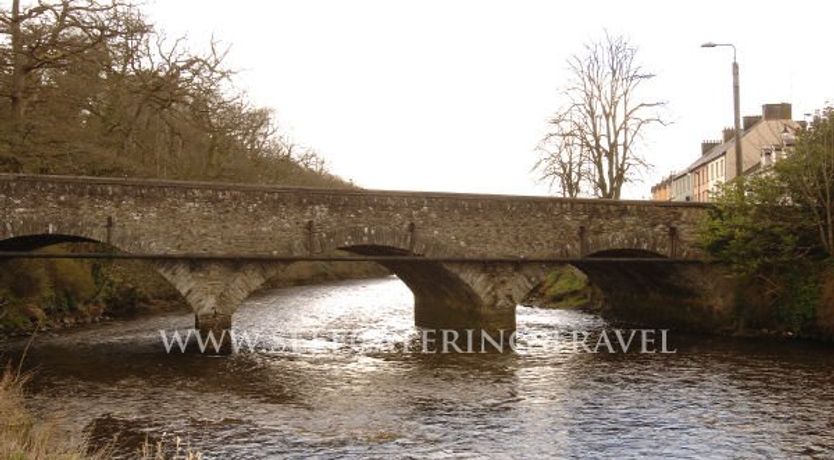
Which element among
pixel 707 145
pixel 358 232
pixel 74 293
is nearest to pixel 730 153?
pixel 707 145

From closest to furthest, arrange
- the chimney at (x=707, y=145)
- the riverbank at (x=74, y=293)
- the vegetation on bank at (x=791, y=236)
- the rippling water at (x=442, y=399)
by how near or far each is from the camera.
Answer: the rippling water at (x=442, y=399), the vegetation on bank at (x=791, y=236), the riverbank at (x=74, y=293), the chimney at (x=707, y=145)

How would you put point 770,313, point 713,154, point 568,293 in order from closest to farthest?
1. point 770,313
2. point 568,293
3. point 713,154

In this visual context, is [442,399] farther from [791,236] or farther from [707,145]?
[707,145]

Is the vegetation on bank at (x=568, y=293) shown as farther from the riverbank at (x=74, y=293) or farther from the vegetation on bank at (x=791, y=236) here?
the riverbank at (x=74, y=293)

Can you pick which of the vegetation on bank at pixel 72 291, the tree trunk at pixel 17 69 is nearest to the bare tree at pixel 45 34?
the tree trunk at pixel 17 69

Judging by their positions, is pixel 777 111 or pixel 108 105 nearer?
pixel 108 105

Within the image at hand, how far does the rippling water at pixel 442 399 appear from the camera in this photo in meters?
10.3

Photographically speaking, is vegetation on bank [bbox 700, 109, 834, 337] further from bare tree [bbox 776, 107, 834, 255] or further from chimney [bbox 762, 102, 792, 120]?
chimney [bbox 762, 102, 792, 120]

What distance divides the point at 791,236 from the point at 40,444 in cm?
1827

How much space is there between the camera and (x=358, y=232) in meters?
18.6

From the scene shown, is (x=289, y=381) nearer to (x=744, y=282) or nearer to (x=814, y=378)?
(x=814, y=378)

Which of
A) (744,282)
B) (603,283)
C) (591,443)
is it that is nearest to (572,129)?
(603,283)

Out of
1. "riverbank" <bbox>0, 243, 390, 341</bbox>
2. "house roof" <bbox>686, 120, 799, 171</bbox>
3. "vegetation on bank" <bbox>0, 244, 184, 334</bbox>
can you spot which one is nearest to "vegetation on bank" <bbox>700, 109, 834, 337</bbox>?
"riverbank" <bbox>0, 243, 390, 341</bbox>

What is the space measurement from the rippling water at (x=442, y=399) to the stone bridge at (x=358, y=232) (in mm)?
1942
